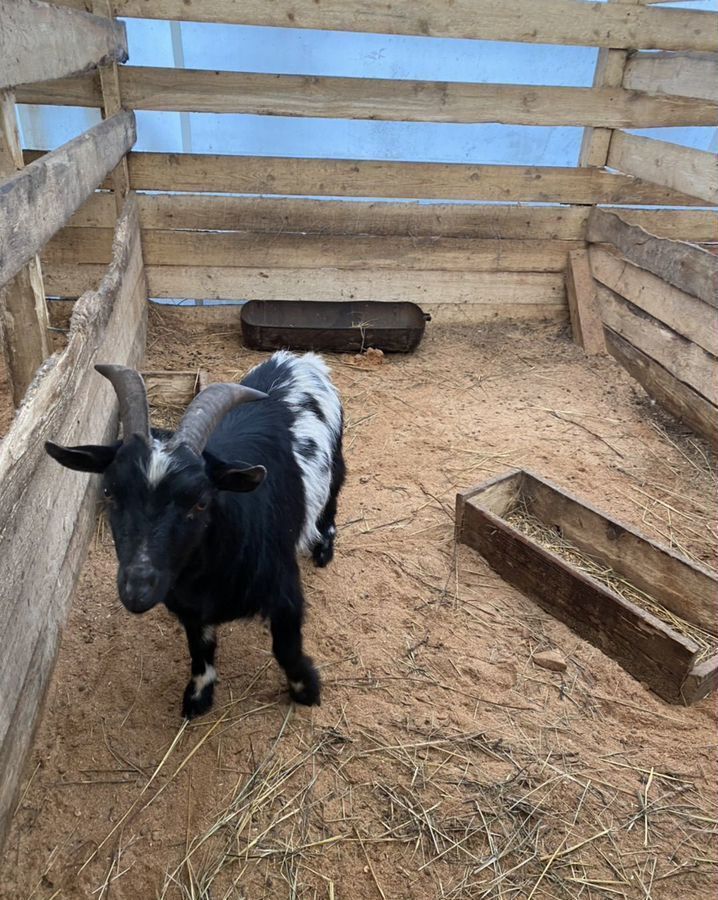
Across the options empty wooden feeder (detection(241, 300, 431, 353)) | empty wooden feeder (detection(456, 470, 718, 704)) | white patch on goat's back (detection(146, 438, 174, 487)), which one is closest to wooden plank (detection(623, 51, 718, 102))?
empty wooden feeder (detection(241, 300, 431, 353))

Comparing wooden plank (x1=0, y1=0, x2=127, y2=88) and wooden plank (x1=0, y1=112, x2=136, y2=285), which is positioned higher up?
wooden plank (x1=0, y1=0, x2=127, y2=88)

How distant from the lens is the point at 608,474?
4309mm

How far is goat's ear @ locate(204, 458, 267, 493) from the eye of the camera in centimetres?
206

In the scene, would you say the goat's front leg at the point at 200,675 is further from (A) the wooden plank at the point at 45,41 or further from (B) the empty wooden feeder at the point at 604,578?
(A) the wooden plank at the point at 45,41

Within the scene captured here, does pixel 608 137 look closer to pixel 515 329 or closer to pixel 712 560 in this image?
pixel 515 329

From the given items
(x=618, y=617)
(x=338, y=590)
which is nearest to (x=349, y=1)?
(x=338, y=590)

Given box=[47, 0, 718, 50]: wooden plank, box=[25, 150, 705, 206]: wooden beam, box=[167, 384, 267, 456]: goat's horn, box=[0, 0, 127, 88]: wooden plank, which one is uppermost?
box=[47, 0, 718, 50]: wooden plank

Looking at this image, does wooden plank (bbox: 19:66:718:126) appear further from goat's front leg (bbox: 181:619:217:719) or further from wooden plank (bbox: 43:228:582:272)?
goat's front leg (bbox: 181:619:217:719)

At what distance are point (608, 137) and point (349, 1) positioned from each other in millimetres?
2606

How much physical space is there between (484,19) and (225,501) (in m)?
4.84

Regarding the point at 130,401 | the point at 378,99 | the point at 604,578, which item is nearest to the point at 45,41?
the point at 130,401

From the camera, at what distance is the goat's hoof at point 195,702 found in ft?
8.56

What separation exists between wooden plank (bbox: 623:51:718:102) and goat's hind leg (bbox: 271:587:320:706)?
5.00m

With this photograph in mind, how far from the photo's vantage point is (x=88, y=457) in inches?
78.2
